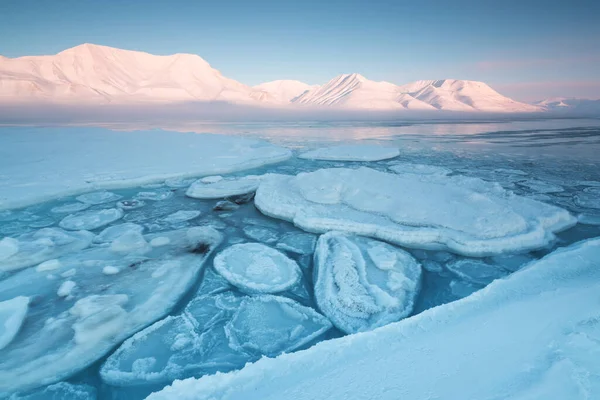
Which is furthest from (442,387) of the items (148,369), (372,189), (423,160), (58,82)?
(58,82)

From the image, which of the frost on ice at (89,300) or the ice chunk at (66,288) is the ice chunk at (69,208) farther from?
the ice chunk at (66,288)

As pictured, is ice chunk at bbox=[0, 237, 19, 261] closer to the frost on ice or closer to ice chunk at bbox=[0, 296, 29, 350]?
the frost on ice

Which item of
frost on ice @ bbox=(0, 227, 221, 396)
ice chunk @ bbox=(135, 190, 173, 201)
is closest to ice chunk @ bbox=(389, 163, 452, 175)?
ice chunk @ bbox=(135, 190, 173, 201)

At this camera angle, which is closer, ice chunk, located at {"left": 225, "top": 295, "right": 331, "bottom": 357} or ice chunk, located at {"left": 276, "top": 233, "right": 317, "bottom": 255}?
ice chunk, located at {"left": 225, "top": 295, "right": 331, "bottom": 357}

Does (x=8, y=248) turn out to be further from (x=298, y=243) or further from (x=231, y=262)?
(x=298, y=243)

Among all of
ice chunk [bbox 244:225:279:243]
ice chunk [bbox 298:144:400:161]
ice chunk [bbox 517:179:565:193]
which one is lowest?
ice chunk [bbox 244:225:279:243]

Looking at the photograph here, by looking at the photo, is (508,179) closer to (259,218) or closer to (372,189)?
(372,189)

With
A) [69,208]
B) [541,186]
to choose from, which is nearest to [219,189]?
[69,208]
